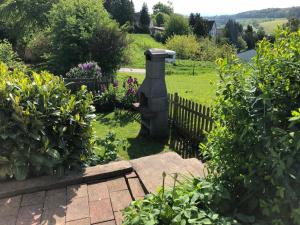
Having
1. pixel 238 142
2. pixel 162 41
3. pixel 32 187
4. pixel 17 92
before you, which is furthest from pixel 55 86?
pixel 162 41

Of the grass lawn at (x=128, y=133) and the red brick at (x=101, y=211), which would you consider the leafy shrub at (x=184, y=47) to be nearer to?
the grass lawn at (x=128, y=133)

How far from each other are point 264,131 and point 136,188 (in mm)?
1833

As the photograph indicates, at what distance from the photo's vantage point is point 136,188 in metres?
3.27

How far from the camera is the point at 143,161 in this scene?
3.80 meters

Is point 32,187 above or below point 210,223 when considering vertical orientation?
below

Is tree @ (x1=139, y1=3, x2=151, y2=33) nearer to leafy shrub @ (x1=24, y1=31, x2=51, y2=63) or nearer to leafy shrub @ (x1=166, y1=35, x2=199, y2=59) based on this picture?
leafy shrub @ (x1=166, y1=35, x2=199, y2=59)

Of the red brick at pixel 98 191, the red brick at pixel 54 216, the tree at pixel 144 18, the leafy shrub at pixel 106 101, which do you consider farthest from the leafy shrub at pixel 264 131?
the tree at pixel 144 18

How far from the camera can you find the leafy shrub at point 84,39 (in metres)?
13.2

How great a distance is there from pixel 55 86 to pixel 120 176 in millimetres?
1398

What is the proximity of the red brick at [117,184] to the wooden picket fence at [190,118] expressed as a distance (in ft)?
8.58

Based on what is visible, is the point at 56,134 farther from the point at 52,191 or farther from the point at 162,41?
the point at 162,41

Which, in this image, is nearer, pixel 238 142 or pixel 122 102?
pixel 238 142

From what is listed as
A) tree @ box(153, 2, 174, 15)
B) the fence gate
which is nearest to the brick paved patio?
the fence gate

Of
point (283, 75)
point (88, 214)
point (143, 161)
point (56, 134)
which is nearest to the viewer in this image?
point (283, 75)
